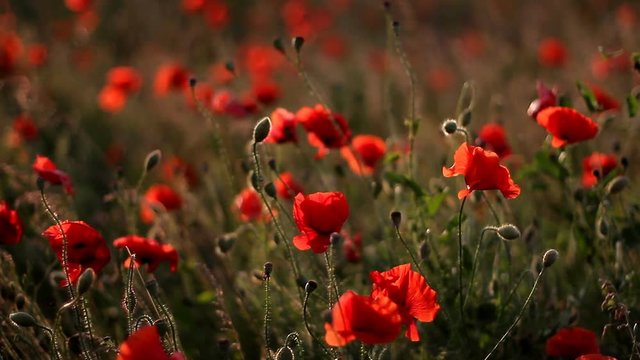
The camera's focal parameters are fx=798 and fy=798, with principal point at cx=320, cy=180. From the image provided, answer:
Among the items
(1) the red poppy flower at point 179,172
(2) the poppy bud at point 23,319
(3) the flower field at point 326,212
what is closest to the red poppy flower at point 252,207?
(3) the flower field at point 326,212

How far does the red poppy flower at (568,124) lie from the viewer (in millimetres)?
2283

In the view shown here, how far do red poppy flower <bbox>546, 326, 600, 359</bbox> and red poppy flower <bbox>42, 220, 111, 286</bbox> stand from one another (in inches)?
48.3

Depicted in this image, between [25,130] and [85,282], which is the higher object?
[25,130]

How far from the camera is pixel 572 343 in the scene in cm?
212

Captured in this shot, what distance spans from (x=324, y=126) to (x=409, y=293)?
0.87 metres

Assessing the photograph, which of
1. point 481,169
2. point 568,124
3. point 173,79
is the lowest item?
point 481,169

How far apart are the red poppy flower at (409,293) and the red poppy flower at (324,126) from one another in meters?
0.79

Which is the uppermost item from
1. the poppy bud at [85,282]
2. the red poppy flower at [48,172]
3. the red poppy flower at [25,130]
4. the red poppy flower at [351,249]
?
the red poppy flower at [25,130]

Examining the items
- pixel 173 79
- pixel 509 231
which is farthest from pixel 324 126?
pixel 173 79

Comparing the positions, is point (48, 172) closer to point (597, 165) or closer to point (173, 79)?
point (597, 165)

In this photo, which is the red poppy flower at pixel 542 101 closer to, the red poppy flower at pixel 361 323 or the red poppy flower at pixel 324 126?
the red poppy flower at pixel 324 126

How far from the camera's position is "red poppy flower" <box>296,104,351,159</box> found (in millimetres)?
2555

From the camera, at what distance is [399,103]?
18.8 feet

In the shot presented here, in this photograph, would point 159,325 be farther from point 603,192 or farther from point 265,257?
point 603,192
